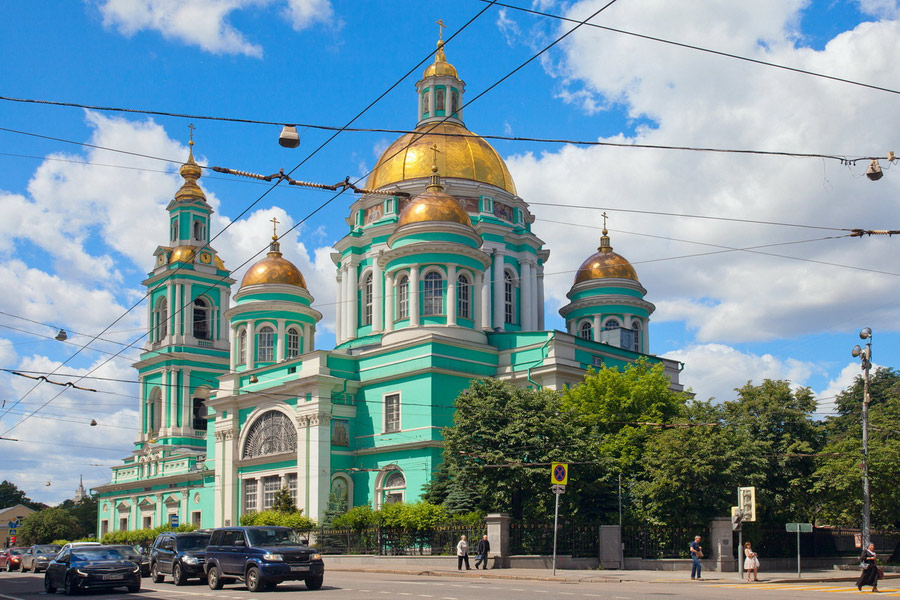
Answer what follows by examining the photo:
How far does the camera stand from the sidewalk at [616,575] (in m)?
26.4

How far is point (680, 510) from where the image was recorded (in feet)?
107

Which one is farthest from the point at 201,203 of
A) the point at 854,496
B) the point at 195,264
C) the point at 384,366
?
the point at 854,496

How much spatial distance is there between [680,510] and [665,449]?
6.57 feet

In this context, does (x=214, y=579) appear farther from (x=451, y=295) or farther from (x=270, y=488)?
(x=270, y=488)

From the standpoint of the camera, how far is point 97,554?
76.8 ft

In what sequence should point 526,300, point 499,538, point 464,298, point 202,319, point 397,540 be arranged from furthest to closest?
point 202,319 → point 526,300 → point 464,298 → point 397,540 → point 499,538

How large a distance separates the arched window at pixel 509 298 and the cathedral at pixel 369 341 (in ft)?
0.34

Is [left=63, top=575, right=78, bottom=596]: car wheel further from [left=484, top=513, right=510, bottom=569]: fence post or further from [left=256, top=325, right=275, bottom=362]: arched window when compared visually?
[left=256, top=325, right=275, bottom=362]: arched window

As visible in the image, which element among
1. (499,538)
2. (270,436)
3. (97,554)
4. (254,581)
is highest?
(270,436)

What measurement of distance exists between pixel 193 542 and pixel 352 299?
99.9 ft

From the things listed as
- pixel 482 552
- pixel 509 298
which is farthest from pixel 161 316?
pixel 482 552

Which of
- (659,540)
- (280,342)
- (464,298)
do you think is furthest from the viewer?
(280,342)

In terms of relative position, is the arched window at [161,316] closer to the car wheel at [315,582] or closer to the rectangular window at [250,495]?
the rectangular window at [250,495]

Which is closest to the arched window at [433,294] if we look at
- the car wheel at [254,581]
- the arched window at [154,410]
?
the car wheel at [254,581]
